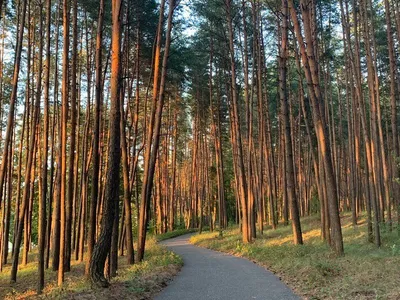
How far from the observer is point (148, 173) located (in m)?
12.9

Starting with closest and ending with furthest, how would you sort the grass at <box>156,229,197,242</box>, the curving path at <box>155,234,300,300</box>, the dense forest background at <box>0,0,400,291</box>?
the curving path at <box>155,234,300,300</box> → the dense forest background at <box>0,0,400,291</box> → the grass at <box>156,229,197,242</box>

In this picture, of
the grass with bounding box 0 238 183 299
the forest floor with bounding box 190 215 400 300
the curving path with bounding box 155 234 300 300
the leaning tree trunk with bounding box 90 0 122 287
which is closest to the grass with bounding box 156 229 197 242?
the grass with bounding box 0 238 183 299

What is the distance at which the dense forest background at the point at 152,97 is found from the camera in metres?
11.1

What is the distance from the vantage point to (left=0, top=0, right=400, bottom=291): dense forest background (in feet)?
36.4

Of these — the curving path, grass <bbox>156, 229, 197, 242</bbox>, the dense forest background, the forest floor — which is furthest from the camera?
grass <bbox>156, 229, 197, 242</bbox>

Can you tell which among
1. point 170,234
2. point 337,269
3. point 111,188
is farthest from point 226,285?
point 170,234

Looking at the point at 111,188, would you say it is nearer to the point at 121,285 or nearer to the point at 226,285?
the point at 121,285

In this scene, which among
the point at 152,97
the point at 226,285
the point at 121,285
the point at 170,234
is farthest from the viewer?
the point at 170,234

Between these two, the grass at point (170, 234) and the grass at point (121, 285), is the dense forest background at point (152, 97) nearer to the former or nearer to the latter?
the grass at point (121, 285)

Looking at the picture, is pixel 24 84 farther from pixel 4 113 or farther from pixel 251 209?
pixel 251 209

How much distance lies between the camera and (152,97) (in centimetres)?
1745

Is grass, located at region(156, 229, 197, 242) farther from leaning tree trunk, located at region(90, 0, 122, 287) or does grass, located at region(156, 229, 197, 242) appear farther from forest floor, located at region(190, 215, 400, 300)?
leaning tree trunk, located at region(90, 0, 122, 287)

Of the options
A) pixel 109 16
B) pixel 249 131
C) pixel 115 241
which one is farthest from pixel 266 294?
pixel 249 131

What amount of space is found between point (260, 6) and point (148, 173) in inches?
493
